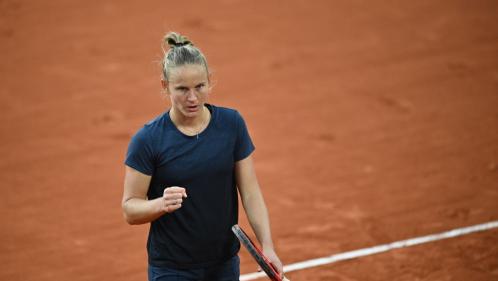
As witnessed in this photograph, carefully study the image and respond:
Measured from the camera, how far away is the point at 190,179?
429 cm

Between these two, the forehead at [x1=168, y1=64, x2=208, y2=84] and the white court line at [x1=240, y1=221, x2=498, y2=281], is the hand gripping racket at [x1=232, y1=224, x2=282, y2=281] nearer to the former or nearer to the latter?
the forehead at [x1=168, y1=64, x2=208, y2=84]

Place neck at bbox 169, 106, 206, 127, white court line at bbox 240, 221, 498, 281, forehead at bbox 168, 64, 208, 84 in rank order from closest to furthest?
forehead at bbox 168, 64, 208, 84, neck at bbox 169, 106, 206, 127, white court line at bbox 240, 221, 498, 281

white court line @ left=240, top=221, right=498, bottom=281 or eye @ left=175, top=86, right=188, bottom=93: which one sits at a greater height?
eye @ left=175, top=86, right=188, bottom=93

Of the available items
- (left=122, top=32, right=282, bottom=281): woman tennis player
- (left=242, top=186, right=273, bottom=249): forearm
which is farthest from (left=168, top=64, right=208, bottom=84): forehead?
(left=242, top=186, right=273, bottom=249): forearm

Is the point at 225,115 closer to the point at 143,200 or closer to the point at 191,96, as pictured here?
the point at 191,96

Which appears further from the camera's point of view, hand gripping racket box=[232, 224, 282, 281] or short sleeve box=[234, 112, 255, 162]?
short sleeve box=[234, 112, 255, 162]

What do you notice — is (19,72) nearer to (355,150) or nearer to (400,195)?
(355,150)

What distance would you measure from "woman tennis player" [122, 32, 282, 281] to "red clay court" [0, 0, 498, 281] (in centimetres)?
272

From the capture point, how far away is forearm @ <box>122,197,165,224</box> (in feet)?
13.4

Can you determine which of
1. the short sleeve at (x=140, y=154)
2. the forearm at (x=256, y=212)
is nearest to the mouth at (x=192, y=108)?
the short sleeve at (x=140, y=154)

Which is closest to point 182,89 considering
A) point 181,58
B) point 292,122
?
point 181,58

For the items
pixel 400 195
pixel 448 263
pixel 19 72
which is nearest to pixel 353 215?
pixel 400 195

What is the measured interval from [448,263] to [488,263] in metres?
0.35

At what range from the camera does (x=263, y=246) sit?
177 inches
